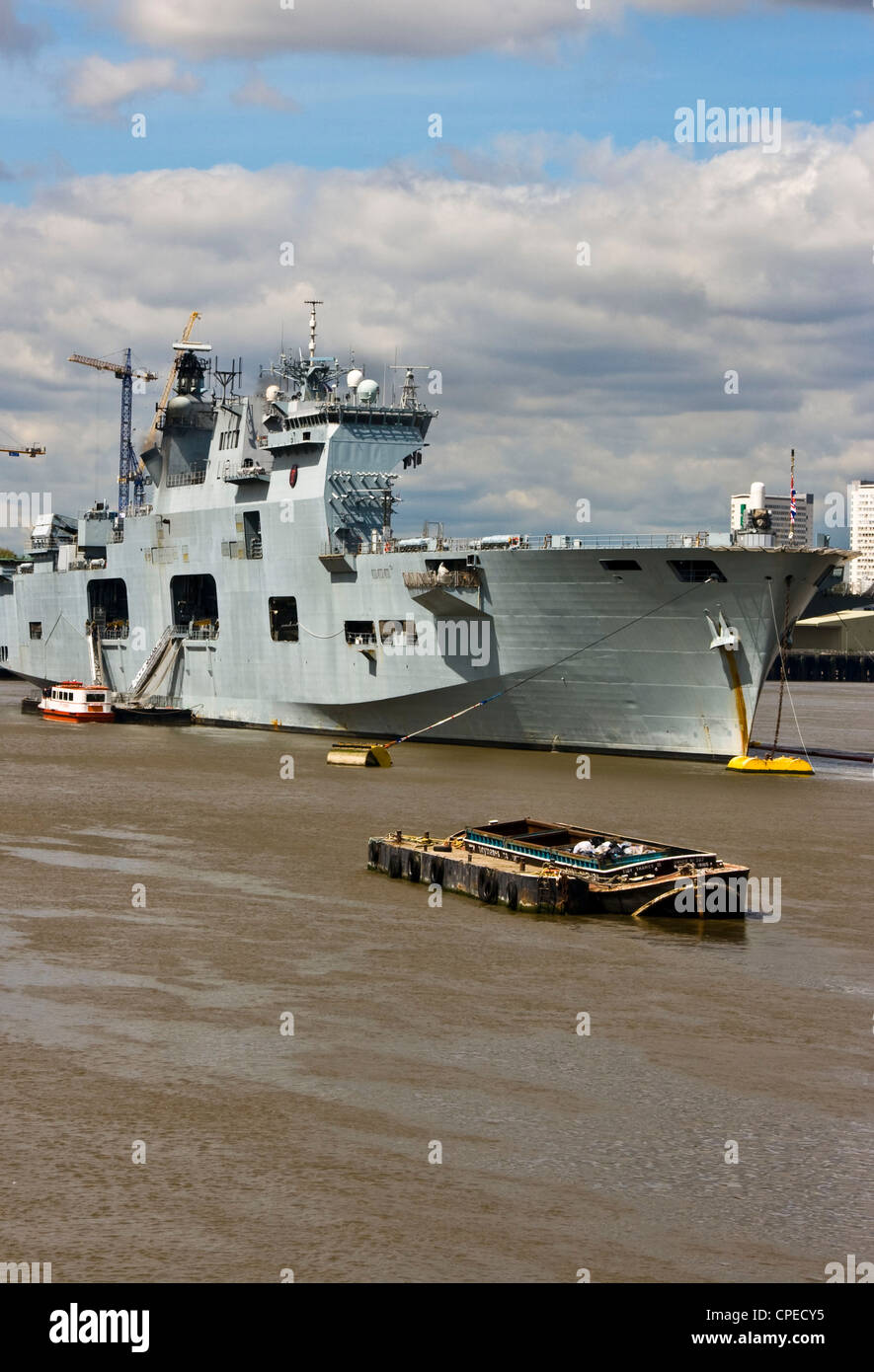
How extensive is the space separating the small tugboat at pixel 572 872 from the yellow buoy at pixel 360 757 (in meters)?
14.7

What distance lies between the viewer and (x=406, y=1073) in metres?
13.9

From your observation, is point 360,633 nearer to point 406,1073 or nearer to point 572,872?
point 572,872

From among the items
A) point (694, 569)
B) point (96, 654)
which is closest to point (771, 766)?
point (694, 569)

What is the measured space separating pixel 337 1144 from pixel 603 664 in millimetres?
26721

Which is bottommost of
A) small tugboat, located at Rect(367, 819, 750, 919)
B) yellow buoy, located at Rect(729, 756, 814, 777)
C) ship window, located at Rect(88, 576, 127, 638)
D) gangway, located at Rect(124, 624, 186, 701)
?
small tugboat, located at Rect(367, 819, 750, 919)

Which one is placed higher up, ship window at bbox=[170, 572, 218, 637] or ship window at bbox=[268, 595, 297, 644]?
ship window at bbox=[170, 572, 218, 637]

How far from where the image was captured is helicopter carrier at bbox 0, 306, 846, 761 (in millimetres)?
36625

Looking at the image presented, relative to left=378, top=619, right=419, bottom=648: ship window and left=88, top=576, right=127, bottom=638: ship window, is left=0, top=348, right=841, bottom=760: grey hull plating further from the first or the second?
left=88, top=576, right=127, bottom=638: ship window

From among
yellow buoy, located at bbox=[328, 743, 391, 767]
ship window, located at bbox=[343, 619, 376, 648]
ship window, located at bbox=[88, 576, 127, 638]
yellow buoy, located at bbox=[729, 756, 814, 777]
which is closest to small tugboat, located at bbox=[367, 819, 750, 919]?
yellow buoy, located at bbox=[729, 756, 814, 777]

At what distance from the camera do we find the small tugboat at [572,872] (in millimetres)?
20953

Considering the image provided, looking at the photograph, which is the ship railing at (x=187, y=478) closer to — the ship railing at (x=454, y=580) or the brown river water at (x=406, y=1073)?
the ship railing at (x=454, y=580)

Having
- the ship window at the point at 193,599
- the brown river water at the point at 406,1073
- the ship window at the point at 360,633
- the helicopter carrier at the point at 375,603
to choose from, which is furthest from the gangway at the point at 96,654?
the brown river water at the point at 406,1073

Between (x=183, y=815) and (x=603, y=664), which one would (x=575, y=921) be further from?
(x=603, y=664)

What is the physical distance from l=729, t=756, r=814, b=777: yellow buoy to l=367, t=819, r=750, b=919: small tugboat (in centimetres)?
1404
